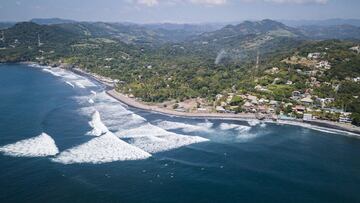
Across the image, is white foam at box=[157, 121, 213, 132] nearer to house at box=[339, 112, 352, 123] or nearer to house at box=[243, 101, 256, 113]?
house at box=[243, 101, 256, 113]

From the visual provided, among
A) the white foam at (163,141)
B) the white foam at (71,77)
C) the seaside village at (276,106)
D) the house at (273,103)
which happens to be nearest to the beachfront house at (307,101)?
the seaside village at (276,106)

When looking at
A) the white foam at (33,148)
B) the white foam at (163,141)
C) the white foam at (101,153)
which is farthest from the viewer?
the white foam at (163,141)

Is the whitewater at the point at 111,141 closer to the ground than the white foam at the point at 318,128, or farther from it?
closer to the ground

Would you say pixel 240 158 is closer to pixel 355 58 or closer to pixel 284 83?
pixel 284 83

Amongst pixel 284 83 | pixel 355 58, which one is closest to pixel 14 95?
pixel 284 83

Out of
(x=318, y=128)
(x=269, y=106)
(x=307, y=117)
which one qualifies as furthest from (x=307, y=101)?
(x=318, y=128)

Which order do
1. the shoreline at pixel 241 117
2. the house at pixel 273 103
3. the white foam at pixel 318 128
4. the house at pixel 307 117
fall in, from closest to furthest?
the white foam at pixel 318 128, the shoreline at pixel 241 117, the house at pixel 307 117, the house at pixel 273 103

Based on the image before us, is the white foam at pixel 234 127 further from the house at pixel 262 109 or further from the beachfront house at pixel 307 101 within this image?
the beachfront house at pixel 307 101
